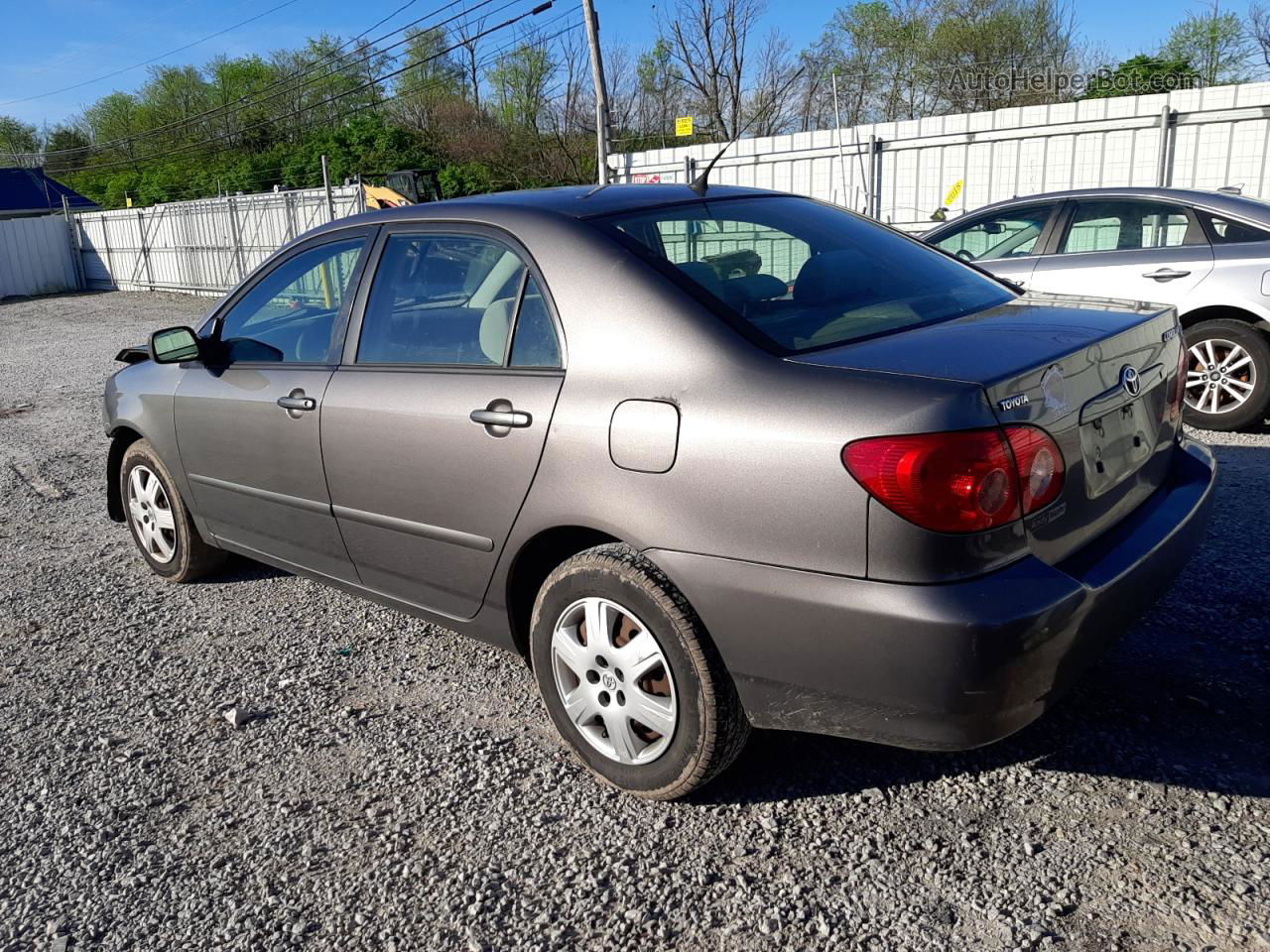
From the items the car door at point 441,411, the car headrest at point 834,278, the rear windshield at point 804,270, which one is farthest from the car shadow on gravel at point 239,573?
the car headrest at point 834,278

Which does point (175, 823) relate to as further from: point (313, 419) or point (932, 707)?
point (932, 707)

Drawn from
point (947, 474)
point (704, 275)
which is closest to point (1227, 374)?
point (704, 275)

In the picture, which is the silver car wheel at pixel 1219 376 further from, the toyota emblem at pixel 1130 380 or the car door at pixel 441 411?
the car door at pixel 441 411

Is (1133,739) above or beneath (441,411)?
beneath

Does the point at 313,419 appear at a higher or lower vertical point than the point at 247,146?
lower

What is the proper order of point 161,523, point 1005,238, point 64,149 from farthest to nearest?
point 64,149 < point 1005,238 < point 161,523

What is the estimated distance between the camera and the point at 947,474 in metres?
2.17

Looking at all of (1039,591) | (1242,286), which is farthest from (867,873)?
(1242,286)

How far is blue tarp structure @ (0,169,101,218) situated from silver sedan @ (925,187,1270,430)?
45.9m

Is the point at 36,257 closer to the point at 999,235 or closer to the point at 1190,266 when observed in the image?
the point at 999,235

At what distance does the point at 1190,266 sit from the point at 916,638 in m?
5.32

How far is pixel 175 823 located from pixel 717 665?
1608mm

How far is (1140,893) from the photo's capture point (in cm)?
232

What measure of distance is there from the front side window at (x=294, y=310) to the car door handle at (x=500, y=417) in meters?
0.98
